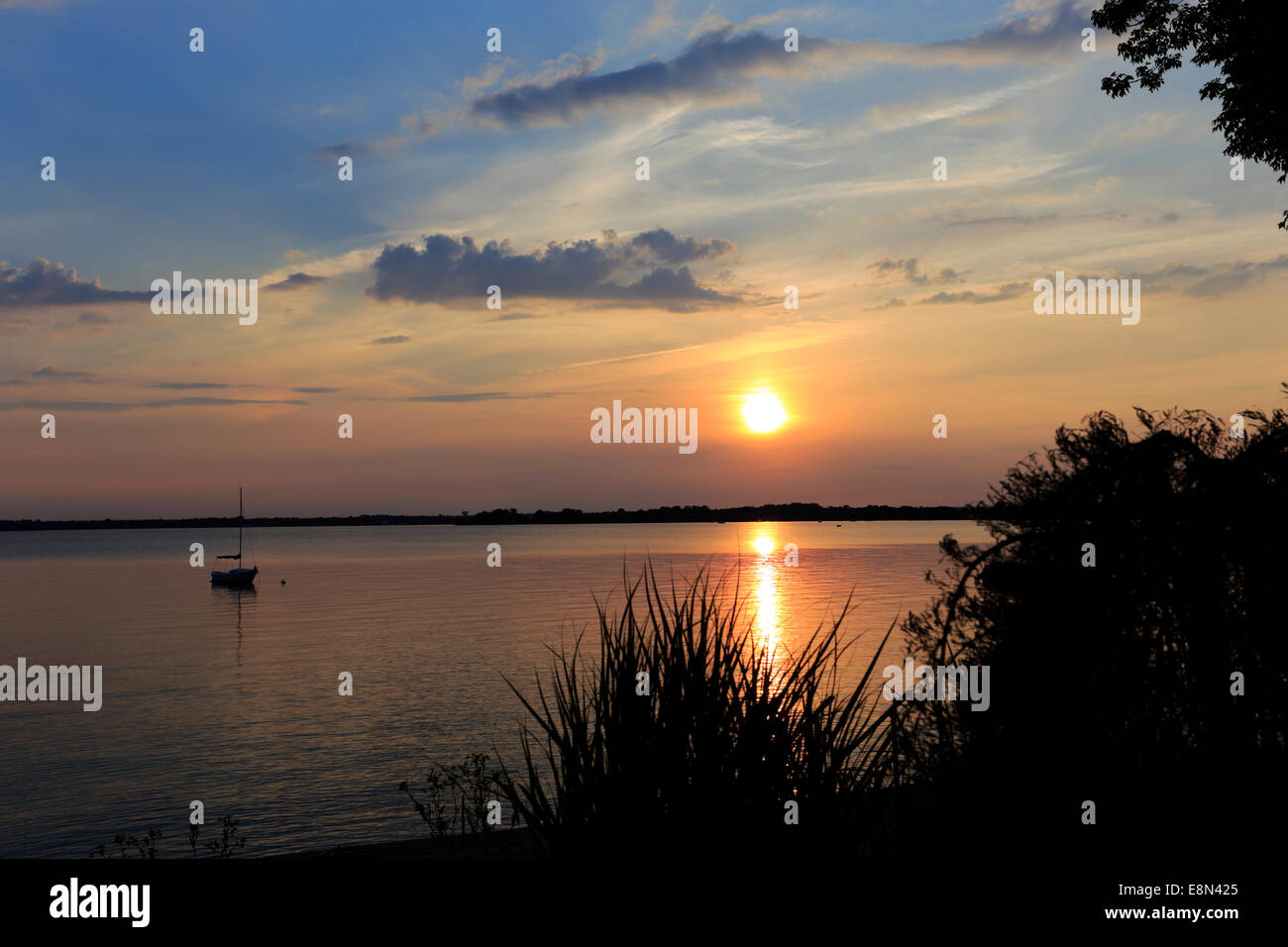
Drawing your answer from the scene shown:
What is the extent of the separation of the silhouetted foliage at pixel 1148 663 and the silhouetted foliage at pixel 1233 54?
34.5 ft

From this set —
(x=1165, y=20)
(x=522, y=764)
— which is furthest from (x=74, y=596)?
(x=1165, y=20)

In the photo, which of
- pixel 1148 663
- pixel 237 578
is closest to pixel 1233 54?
pixel 1148 663

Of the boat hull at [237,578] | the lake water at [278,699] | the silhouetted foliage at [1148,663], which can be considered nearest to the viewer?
the silhouetted foliage at [1148,663]

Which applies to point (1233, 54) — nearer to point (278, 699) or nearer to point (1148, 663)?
point (1148, 663)

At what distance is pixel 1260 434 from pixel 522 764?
77.8 ft

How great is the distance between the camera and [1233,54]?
49.0ft

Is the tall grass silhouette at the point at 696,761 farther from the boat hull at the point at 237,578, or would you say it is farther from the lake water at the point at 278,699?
the boat hull at the point at 237,578

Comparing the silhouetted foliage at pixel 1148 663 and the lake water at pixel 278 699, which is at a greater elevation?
the silhouetted foliage at pixel 1148 663

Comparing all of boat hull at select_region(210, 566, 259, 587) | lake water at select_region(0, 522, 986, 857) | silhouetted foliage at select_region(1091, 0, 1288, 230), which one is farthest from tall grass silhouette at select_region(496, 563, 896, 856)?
boat hull at select_region(210, 566, 259, 587)

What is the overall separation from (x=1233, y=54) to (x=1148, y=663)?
1268cm

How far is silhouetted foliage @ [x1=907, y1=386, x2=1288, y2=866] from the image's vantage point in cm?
589

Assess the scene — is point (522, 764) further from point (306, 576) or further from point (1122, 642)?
point (306, 576)

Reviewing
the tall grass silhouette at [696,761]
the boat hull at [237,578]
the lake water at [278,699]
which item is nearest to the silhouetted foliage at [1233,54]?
the lake water at [278,699]

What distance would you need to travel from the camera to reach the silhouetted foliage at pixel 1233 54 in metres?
14.1
